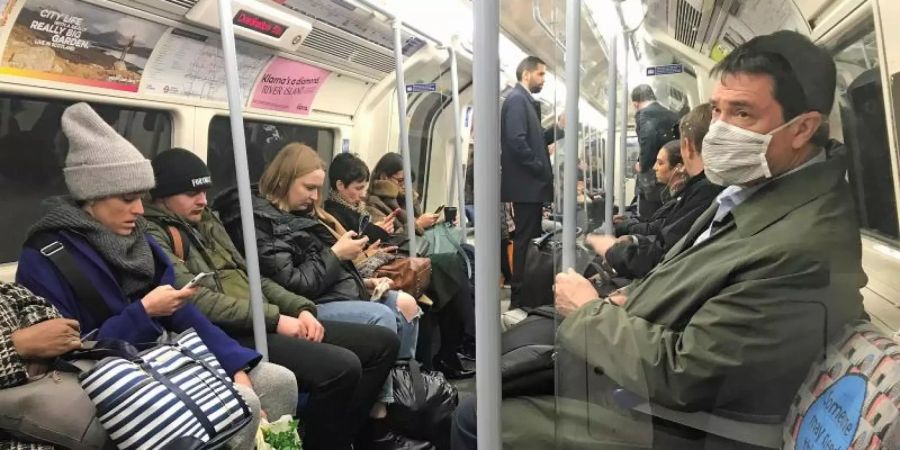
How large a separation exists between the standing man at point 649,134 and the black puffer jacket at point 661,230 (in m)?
0.04

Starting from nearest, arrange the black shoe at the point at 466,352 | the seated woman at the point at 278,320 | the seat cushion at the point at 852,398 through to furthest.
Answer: the seat cushion at the point at 852,398
the seated woman at the point at 278,320
the black shoe at the point at 466,352

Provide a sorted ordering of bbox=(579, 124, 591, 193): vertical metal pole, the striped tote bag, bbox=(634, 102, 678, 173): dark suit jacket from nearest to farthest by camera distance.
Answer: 1. bbox=(634, 102, 678, 173): dark suit jacket
2. the striped tote bag
3. bbox=(579, 124, 591, 193): vertical metal pole

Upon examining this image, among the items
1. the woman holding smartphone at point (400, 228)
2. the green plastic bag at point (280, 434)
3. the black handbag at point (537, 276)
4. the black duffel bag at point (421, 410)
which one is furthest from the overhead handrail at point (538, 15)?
the green plastic bag at point (280, 434)

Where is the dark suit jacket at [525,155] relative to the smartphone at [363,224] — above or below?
above

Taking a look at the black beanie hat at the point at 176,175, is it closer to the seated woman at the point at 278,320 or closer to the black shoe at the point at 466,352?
the seated woman at the point at 278,320

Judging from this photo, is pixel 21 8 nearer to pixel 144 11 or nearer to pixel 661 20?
pixel 144 11

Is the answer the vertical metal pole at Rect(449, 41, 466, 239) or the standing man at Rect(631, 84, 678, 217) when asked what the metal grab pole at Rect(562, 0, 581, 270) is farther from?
the vertical metal pole at Rect(449, 41, 466, 239)

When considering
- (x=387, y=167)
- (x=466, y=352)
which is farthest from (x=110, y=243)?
(x=466, y=352)

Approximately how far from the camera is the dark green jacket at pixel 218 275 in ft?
7.77

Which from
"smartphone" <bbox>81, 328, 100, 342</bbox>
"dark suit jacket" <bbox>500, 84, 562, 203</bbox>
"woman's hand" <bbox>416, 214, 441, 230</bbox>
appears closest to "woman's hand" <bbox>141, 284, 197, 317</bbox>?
"smartphone" <bbox>81, 328, 100, 342</bbox>

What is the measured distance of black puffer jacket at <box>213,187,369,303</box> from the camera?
2.76m

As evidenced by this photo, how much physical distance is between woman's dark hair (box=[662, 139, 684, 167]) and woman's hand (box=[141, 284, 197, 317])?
1.62 m

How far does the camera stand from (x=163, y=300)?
6.53 feet

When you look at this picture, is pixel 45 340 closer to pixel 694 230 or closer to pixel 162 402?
pixel 162 402
